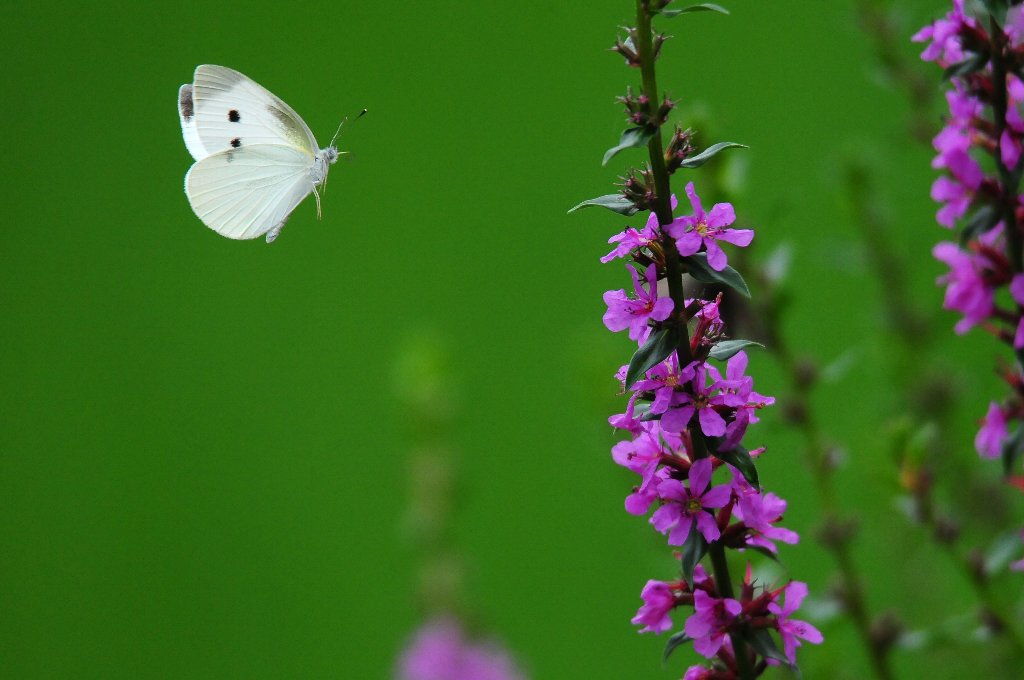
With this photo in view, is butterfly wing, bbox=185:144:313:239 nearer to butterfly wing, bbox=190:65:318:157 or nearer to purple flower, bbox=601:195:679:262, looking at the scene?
butterfly wing, bbox=190:65:318:157

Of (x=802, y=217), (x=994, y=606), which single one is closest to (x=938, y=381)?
(x=994, y=606)

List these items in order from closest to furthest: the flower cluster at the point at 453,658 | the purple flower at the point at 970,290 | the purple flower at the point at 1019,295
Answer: the purple flower at the point at 1019,295
the purple flower at the point at 970,290
the flower cluster at the point at 453,658

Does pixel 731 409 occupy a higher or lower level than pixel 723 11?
lower

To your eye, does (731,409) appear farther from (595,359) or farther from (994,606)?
(595,359)

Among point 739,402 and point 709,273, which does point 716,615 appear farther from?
point 709,273

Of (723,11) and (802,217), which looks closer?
(723,11)

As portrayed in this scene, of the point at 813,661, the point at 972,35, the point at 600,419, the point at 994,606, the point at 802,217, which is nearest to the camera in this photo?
the point at 972,35

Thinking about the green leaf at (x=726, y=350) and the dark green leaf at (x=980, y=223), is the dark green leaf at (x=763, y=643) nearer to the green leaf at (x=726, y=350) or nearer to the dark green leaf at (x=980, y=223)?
the green leaf at (x=726, y=350)

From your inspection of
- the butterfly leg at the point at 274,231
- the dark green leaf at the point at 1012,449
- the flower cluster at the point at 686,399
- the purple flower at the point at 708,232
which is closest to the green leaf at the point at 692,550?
the flower cluster at the point at 686,399

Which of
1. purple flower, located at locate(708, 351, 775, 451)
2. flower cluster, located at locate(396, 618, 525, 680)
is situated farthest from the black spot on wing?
purple flower, located at locate(708, 351, 775, 451)
